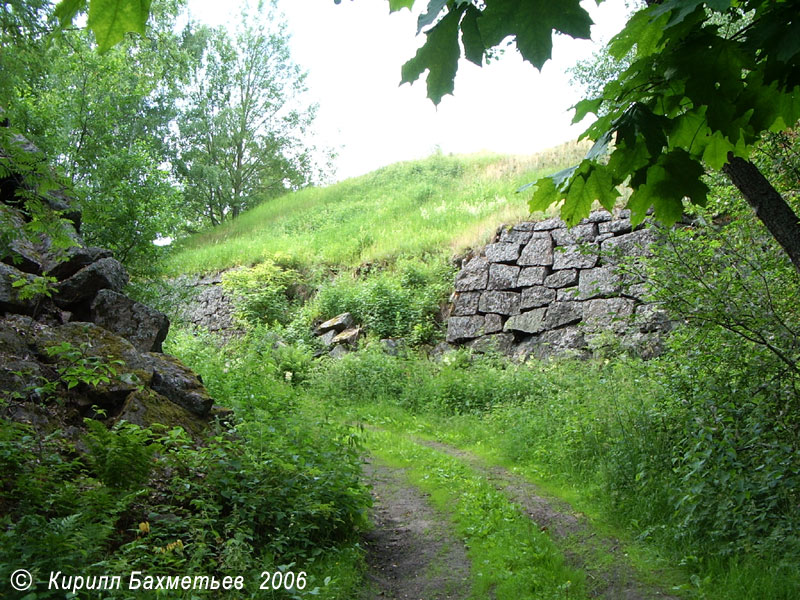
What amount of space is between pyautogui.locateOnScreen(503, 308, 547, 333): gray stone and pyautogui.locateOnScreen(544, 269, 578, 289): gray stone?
598mm

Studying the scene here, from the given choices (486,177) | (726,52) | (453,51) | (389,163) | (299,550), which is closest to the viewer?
(453,51)

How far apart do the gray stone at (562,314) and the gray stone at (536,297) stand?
20 cm

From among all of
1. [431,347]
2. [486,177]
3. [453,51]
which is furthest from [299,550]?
[486,177]

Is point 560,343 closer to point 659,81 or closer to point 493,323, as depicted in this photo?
point 493,323

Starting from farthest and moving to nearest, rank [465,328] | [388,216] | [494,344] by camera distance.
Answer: [388,216]
[465,328]
[494,344]

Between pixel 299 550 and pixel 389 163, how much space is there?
82.4 feet

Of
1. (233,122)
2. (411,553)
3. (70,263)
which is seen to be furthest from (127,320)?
(233,122)

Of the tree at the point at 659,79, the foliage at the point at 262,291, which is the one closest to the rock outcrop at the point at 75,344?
the tree at the point at 659,79

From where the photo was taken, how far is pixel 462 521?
548cm

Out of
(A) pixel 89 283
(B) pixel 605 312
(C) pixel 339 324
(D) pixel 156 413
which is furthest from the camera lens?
(C) pixel 339 324

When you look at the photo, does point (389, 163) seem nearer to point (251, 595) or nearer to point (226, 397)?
point (226, 397)

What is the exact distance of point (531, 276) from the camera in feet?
42.3

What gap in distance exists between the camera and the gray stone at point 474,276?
13.4 metres

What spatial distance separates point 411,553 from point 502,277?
8.93m
